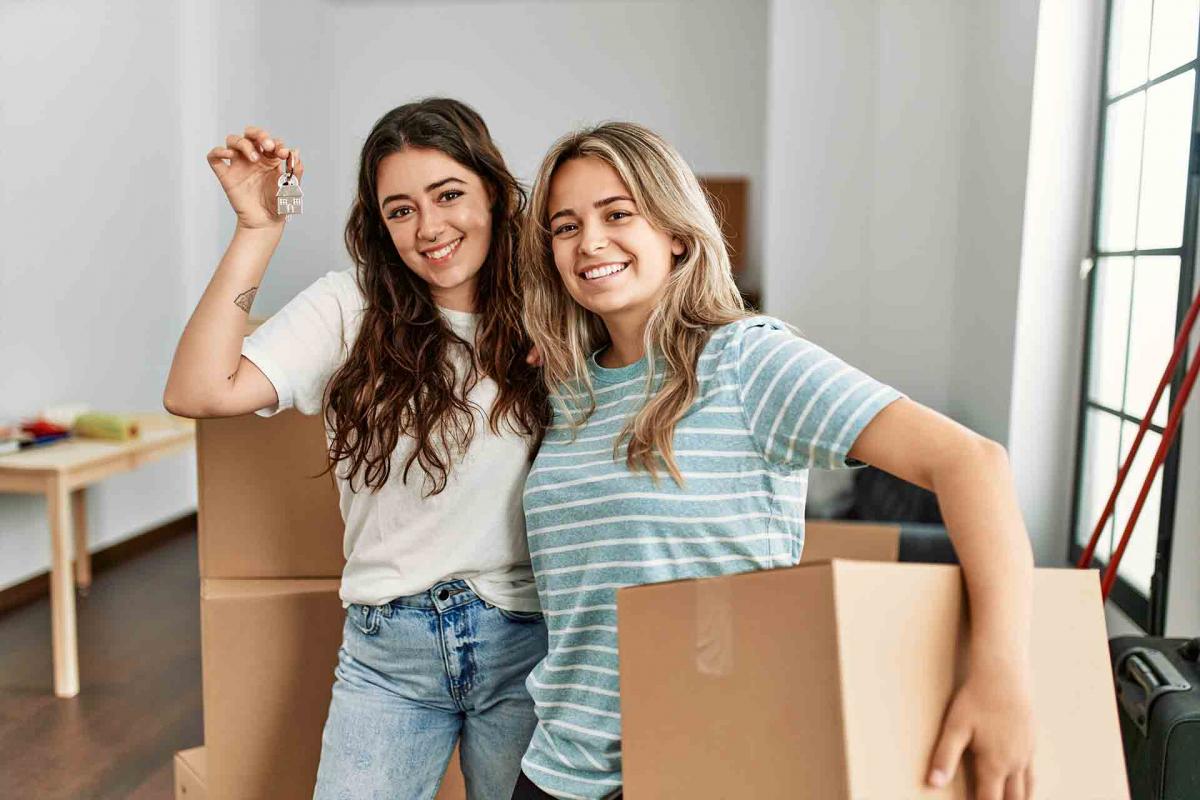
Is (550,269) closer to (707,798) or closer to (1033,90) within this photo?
(707,798)

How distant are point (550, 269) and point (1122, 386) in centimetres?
206

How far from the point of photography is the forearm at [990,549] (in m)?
0.73

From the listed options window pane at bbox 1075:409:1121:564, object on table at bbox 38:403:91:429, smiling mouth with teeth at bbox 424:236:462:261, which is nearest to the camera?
smiling mouth with teeth at bbox 424:236:462:261

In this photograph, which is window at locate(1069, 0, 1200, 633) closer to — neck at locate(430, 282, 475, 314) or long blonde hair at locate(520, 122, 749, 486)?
long blonde hair at locate(520, 122, 749, 486)

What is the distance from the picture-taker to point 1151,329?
251 centimetres

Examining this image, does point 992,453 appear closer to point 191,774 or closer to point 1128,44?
point 191,774

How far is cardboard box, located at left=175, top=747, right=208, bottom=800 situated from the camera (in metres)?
1.73

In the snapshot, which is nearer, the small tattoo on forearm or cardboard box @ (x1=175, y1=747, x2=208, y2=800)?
the small tattoo on forearm

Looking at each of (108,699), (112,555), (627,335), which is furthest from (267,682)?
(112,555)

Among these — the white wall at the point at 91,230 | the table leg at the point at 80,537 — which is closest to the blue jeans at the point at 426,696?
the white wall at the point at 91,230

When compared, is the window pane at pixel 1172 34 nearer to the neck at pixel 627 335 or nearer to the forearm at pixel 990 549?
the neck at pixel 627 335

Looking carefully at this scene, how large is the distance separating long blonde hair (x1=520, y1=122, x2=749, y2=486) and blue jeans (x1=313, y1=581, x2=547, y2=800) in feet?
1.06

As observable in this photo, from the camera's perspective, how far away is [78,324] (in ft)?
14.3

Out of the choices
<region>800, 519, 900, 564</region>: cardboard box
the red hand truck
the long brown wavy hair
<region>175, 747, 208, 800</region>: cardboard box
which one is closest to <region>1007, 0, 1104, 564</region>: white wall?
<region>800, 519, 900, 564</region>: cardboard box
